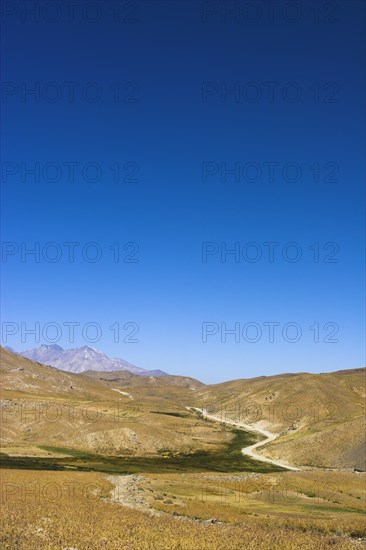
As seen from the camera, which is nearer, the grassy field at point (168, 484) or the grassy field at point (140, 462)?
the grassy field at point (168, 484)

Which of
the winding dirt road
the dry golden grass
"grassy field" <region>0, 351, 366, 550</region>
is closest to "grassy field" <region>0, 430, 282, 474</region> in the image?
"grassy field" <region>0, 351, 366, 550</region>

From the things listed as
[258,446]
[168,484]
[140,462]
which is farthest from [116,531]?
[258,446]

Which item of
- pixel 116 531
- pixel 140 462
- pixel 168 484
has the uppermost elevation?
pixel 116 531

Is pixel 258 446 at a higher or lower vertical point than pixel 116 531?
lower

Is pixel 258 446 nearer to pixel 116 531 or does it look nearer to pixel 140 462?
pixel 140 462

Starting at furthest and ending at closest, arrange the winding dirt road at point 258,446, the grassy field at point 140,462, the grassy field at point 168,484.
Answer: the winding dirt road at point 258,446, the grassy field at point 140,462, the grassy field at point 168,484

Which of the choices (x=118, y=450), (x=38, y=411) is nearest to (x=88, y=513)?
(x=118, y=450)

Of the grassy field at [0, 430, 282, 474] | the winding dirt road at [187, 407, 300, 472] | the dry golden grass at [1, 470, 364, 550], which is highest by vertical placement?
the dry golden grass at [1, 470, 364, 550]

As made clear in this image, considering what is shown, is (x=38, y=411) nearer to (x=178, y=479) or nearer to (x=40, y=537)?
(x=178, y=479)

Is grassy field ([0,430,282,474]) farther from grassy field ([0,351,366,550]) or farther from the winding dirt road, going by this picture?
the winding dirt road

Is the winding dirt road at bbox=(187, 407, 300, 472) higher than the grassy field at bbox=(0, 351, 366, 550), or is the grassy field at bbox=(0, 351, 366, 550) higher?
the grassy field at bbox=(0, 351, 366, 550)

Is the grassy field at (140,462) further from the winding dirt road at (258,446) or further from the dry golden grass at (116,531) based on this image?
the dry golden grass at (116,531)

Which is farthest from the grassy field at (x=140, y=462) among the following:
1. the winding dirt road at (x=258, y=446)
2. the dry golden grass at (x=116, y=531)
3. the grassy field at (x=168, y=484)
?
the dry golden grass at (x=116, y=531)

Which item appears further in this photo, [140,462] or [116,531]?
[140,462]
